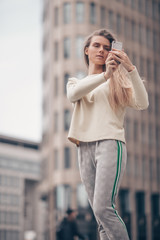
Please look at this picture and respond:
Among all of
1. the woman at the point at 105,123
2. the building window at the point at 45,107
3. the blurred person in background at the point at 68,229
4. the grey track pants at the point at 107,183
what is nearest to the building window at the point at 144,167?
the building window at the point at 45,107

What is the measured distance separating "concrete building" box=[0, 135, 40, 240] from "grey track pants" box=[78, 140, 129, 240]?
10597cm

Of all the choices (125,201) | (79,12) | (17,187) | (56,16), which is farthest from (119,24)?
(17,187)

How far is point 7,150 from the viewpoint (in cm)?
10900

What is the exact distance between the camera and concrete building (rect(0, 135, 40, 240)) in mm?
111125

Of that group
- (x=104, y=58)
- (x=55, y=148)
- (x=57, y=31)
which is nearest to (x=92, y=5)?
(x=57, y=31)

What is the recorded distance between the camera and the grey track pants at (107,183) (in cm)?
360

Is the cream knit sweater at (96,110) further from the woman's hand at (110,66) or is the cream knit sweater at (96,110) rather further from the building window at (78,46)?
the building window at (78,46)

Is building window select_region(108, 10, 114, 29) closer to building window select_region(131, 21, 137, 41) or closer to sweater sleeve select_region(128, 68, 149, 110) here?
building window select_region(131, 21, 137, 41)

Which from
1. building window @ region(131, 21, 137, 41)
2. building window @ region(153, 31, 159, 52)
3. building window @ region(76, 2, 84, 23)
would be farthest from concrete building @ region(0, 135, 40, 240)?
building window @ region(76, 2, 84, 23)

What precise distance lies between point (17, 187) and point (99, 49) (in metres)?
115

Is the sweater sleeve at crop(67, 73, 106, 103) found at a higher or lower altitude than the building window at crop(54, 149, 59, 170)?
higher

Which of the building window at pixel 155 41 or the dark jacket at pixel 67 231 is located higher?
the building window at pixel 155 41

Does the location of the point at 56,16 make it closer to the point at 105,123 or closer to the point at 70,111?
the point at 70,111

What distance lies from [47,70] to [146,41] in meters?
12.9
